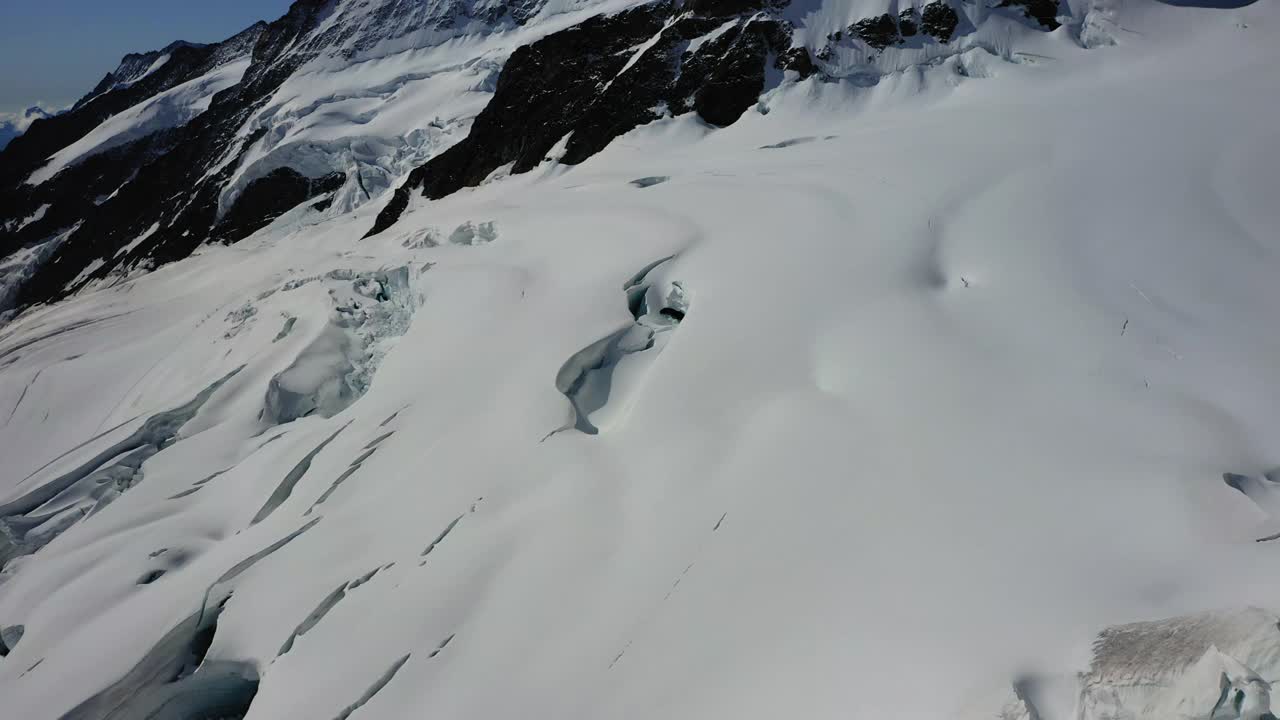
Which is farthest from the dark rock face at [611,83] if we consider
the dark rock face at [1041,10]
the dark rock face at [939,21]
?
the dark rock face at [1041,10]

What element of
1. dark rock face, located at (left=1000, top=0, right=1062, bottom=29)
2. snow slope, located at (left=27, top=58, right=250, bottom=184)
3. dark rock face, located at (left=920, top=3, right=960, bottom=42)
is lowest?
dark rock face, located at (left=1000, top=0, right=1062, bottom=29)

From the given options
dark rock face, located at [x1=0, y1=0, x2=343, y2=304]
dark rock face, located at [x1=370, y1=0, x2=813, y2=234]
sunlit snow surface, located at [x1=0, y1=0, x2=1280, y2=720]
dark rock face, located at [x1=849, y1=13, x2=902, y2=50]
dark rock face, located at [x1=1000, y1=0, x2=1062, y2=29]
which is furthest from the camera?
dark rock face, located at [x1=0, y1=0, x2=343, y2=304]

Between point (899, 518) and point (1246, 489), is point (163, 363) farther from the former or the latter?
point (1246, 489)

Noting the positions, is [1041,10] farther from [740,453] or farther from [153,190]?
[153,190]

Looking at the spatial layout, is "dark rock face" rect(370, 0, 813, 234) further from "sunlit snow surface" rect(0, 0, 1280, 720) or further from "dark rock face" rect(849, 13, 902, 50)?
"sunlit snow surface" rect(0, 0, 1280, 720)

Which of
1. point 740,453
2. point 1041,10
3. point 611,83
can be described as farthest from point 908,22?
point 740,453

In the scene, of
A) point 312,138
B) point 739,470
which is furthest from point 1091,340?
point 312,138

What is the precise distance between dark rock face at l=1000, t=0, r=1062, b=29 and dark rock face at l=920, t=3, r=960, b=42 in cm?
199

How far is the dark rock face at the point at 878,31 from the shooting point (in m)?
24.9

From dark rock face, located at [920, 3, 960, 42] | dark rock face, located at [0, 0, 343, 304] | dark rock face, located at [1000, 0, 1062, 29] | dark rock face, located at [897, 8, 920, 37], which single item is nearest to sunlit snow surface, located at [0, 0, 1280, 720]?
dark rock face, located at [1000, 0, 1062, 29]

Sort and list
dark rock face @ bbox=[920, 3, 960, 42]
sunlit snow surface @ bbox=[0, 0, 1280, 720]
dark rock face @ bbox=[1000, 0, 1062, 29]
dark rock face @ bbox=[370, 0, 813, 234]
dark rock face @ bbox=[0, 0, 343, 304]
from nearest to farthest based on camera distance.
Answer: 1. sunlit snow surface @ bbox=[0, 0, 1280, 720]
2. dark rock face @ bbox=[1000, 0, 1062, 29]
3. dark rock face @ bbox=[920, 3, 960, 42]
4. dark rock face @ bbox=[370, 0, 813, 234]
5. dark rock face @ bbox=[0, 0, 343, 304]

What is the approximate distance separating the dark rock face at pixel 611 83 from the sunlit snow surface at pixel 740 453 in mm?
9518

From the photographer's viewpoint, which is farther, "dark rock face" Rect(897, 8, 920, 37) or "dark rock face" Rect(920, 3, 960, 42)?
"dark rock face" Rect(897, 8, 920, 37)

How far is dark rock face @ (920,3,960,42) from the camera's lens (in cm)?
2456
